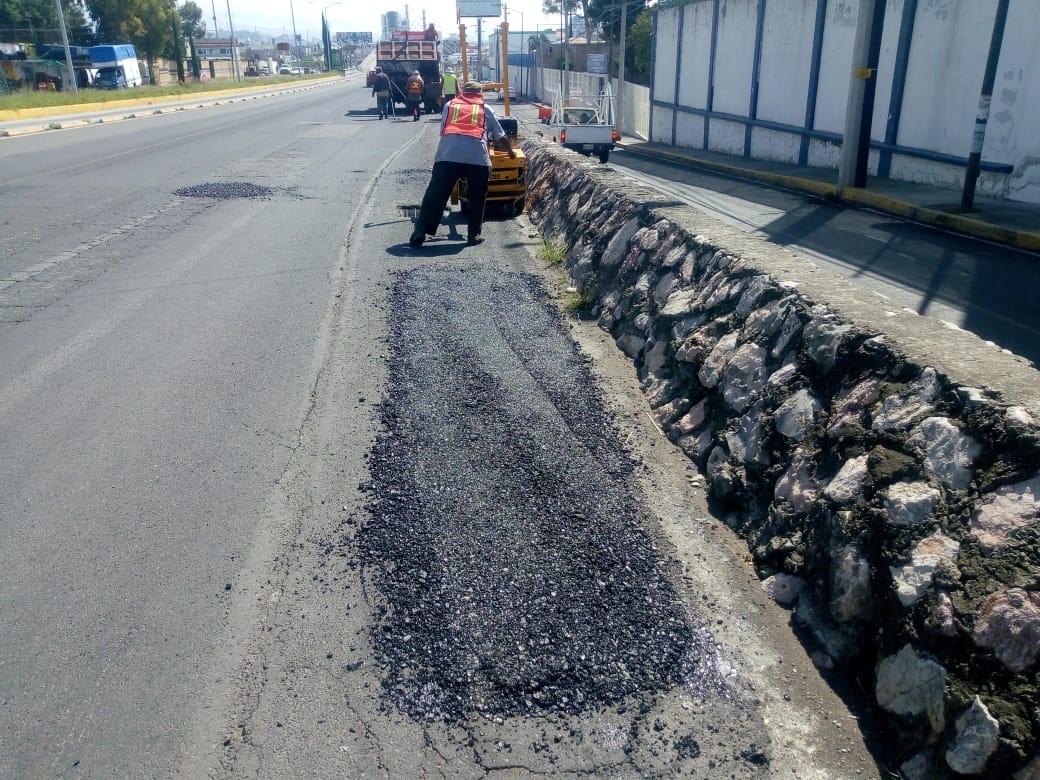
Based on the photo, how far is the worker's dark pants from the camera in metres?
11.0

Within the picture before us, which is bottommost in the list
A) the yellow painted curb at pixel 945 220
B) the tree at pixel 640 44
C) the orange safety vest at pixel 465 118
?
the yellow painted curb at pixel 945 220

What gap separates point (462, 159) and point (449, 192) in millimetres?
459

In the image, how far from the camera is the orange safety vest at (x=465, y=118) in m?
11.0

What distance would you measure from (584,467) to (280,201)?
10.6 m

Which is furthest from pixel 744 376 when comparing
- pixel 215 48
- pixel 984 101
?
pixel 215 48

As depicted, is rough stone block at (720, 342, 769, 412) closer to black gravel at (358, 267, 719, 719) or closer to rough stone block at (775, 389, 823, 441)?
rough stone block at (775, 389, 823, 441)

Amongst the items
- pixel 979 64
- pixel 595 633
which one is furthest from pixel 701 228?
pixel 979 64

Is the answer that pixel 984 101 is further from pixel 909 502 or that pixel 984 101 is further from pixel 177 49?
pixel 177 49

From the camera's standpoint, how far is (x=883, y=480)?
3.53m

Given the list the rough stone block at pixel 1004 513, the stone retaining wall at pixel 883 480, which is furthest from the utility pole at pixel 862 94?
the rough stone block at pixel 1004 513

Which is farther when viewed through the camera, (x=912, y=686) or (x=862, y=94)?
(x=862, y=94)

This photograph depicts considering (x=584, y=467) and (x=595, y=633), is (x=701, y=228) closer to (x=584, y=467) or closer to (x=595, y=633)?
(x=584, y=467)

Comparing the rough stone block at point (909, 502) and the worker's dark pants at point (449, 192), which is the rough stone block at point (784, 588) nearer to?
the rough stone block at point (909, 502)

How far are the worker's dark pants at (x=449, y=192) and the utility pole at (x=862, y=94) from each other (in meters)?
6.38
